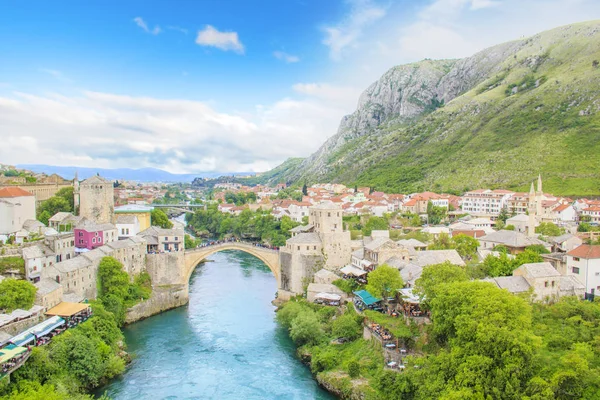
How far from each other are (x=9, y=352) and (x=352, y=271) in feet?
71.8

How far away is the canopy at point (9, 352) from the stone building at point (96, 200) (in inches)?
866

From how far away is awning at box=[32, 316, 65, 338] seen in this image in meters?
25.5

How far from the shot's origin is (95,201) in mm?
43938

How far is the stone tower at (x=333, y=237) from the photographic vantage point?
38.6m

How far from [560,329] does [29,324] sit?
26817 millimetres

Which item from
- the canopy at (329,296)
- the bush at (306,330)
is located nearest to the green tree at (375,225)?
the canopy at (329,296)

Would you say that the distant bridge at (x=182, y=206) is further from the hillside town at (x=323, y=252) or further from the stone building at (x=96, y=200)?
the stone building at (x=96, y=200)

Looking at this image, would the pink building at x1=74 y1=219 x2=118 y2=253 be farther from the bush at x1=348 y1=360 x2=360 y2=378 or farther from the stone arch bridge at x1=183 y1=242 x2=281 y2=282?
the bush at x1=348 y1=360 x2=360 y2=378

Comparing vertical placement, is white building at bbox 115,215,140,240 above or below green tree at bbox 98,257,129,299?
above

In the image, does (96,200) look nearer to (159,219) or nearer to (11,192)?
(11,192)

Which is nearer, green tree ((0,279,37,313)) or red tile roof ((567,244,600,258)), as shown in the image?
green tree ((0,279,37,313))

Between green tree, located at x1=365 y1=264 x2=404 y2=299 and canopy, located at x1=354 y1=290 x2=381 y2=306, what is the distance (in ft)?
1.74

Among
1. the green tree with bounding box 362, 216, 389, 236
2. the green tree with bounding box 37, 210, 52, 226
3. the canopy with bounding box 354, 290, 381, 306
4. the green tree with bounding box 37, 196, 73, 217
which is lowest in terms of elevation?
the canopy with bounding box 354, 290, 381, 306

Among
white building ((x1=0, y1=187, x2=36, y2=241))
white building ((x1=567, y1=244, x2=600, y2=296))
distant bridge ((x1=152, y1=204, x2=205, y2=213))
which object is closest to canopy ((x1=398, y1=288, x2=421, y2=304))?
white building ((x1=567, y1=244, x2=600, y2=296))
